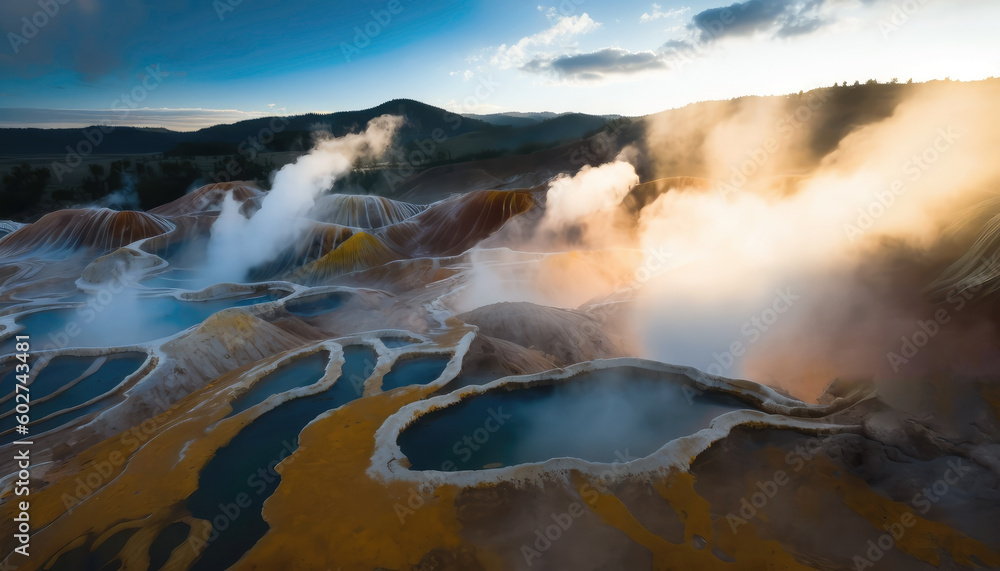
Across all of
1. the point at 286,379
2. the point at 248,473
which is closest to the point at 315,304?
the point at 286,379

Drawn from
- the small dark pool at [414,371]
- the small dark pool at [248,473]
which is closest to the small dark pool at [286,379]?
the small dark pool at [248,473]

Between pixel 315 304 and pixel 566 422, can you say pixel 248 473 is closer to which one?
pixel 566 422

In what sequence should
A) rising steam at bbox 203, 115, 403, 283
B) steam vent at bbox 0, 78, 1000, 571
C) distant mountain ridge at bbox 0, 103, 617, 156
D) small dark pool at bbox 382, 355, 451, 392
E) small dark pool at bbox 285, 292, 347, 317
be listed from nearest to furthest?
steam vent at bbox 0, 78, 1000, 571 → small dark pool at bbox 382, 355, 451, 392 → small dark pool at bbox 285, 292, 347, 317 → rising steam at bbox 203, 115, 403, 283 → distant mountain ridge at bbox 0, 103, 617, 156

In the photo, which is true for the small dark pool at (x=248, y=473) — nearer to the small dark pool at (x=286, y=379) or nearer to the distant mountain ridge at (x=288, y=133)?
the small dark pool at (x=286, y=379)

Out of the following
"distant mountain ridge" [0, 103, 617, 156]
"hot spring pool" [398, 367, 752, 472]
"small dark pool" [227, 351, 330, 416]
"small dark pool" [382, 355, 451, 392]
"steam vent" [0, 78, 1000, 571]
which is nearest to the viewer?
"steam vent" [0, 78, 1000, 571]

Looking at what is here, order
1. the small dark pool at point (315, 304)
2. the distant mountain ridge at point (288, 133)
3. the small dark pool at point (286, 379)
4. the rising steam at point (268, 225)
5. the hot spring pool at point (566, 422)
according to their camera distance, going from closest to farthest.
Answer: the hot spring pool at point (566, 422) < the small dark pool at point (286, 379) < the small dark pool at point (315, 304) < the rising steam at point (268, 225) < the distant mountain ridge at point (288, 133)

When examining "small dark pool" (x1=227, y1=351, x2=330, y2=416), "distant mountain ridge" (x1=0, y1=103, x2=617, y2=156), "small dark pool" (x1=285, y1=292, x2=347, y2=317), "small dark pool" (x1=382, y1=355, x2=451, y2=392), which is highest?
"distant mountain ridge" (x1=0, y1=103, x2=617, y2=156)

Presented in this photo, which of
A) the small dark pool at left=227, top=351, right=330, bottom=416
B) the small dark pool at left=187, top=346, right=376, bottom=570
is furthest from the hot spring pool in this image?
the small dark pool at left=227, top=351, right=330, bottom=416

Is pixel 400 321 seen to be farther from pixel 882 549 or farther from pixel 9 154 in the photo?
pixel 9 154

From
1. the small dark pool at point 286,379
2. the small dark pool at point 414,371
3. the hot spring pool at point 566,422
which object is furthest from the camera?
the small dark pool at point 414,371

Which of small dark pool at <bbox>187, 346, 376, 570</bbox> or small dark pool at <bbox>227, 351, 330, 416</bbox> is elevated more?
small dark pool at <bbox>187, 346, 376, 570</bbox>

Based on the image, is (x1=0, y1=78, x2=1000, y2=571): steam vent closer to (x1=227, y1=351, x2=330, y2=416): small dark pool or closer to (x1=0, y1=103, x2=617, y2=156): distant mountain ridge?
(x1=227, y1=351, x2=330, y2=416): small dark pool
